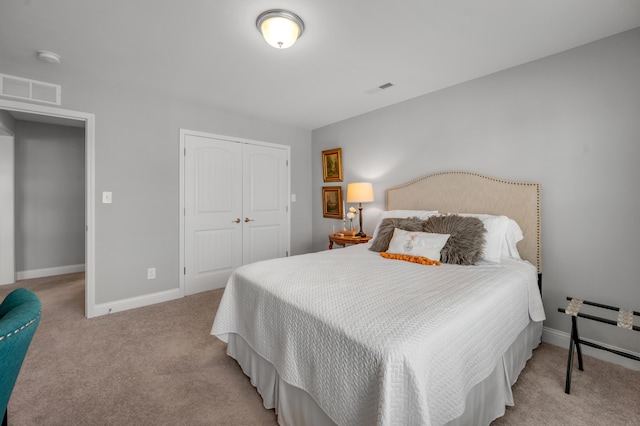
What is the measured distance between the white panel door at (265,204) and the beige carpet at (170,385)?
65.3 inches

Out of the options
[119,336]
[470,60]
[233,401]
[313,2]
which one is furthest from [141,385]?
[470,60]

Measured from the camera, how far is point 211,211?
373cm

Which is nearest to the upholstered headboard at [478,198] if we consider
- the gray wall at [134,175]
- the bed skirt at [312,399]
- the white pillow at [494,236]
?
the white pillow at [494,236]

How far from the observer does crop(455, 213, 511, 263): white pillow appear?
2254 mm

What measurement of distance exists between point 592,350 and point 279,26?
326 cm

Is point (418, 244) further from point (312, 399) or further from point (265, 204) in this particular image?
point (265, 204)

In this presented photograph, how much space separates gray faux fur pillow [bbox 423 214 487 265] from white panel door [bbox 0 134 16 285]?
5.37 m

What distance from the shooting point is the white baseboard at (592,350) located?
6.68 feet

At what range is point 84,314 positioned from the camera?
296cm

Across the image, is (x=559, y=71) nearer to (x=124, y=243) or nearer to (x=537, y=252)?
(x=537, y=252)

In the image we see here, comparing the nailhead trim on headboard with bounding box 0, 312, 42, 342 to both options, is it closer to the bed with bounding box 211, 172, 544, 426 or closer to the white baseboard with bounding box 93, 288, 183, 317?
the bed with bounding box 211, 172, 544, 426

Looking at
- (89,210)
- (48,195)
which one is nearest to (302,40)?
(89,210)

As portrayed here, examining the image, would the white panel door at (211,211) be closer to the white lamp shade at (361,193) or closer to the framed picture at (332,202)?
the framed picture at (332,202)

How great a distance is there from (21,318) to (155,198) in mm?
2711
